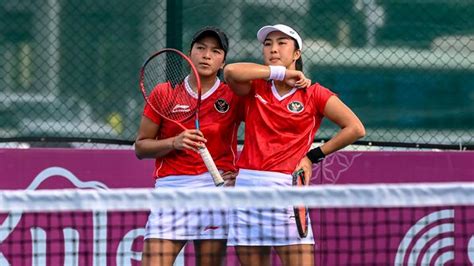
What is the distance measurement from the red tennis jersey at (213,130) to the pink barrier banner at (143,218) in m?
1.02

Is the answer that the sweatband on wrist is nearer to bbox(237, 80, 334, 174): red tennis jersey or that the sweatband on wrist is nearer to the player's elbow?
bbox(237, 80, 334, 174): red tennis jersey

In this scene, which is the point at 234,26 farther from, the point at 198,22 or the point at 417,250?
the point at 417,250

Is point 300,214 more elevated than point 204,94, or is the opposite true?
point 204,94

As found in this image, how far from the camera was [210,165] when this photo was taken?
5.04 meters

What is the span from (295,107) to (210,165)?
484 millimetres

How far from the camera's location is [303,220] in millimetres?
4988

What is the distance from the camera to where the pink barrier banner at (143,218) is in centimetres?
630

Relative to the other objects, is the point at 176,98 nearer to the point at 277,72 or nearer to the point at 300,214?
the point at 277,72

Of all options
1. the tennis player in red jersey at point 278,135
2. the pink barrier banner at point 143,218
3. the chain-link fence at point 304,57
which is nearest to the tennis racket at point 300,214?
the tennis player in red jersey at point 278,135

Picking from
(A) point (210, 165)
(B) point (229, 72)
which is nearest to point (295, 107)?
(B) point (229, 72)

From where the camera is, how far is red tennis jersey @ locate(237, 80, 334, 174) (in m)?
5.12

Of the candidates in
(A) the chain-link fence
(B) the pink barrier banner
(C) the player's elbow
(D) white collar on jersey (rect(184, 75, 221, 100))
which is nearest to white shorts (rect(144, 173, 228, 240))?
(D) white collar on jersey (rect(184, 75, 221, 100))

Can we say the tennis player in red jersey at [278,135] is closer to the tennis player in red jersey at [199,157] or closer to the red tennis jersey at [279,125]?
the red tennis jersey at [279,125]

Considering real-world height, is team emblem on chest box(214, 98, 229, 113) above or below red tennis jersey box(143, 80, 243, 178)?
above
